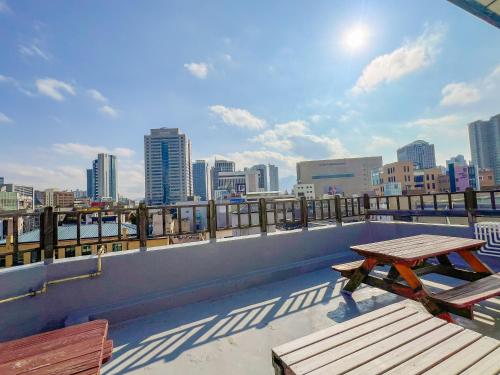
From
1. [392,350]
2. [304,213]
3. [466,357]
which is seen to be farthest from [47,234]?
Result: [304,213]

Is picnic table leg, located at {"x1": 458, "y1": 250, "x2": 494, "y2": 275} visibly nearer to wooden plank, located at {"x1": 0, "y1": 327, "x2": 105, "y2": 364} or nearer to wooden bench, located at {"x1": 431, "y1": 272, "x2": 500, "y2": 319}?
wooden bench, located at {"x1": 431, "y1": 272, "x2": 500, "y2": 319}

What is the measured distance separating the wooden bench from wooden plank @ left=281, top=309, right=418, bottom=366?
3.40 feet

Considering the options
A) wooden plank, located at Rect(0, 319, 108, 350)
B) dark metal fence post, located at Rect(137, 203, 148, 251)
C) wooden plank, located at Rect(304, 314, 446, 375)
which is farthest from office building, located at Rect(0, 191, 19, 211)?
wooden plank, located at Rect(304, 314, 446, 375)

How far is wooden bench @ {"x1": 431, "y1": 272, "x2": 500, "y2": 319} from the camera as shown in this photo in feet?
8.01

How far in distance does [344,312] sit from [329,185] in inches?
3921

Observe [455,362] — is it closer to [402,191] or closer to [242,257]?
[242,257]

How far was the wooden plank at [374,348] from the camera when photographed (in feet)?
4.13

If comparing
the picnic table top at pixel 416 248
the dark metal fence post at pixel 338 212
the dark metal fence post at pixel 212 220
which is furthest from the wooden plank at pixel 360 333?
the dark metal fence post at pixel 338 212

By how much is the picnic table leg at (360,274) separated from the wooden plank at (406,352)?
2.00 meters

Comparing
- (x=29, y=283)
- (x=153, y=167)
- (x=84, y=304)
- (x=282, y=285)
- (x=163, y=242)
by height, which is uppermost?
(x=153, y=167)

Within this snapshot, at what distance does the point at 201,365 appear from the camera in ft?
8.03

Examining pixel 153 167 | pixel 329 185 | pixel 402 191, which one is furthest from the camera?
pixel 153 167

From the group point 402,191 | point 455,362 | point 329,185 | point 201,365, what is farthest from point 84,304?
point 329,185

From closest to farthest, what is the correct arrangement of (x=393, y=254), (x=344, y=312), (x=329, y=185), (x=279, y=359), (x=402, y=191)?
(x=279, y=359)
(x=393, y=254)
(x=344, y=312)
(x=402, y=191)
(x=329, y=185)
